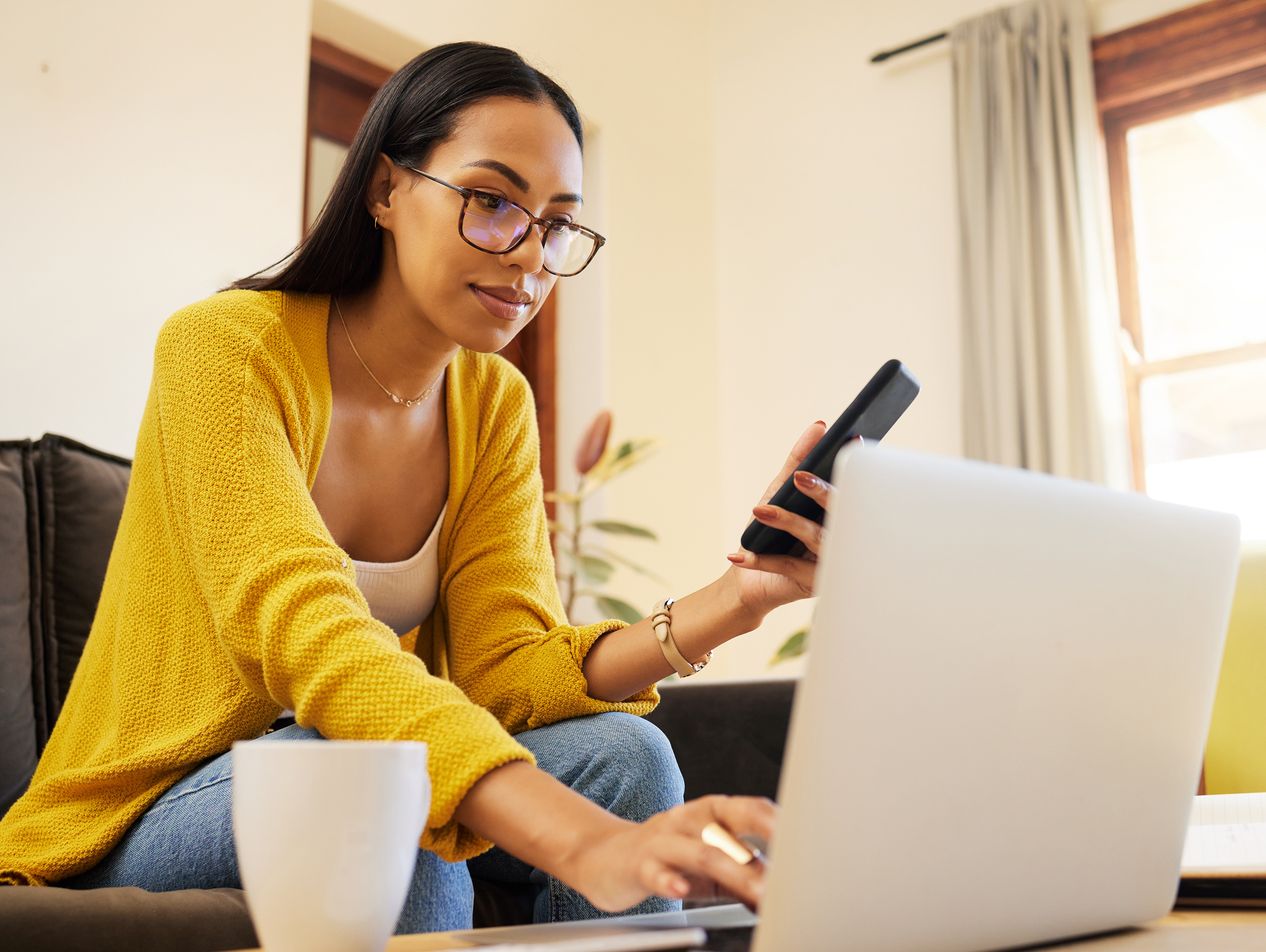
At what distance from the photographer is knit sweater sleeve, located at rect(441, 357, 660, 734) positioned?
1023 millimetres

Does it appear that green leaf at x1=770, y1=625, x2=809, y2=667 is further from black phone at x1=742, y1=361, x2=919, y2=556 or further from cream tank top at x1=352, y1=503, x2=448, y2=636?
black phone at x1=742, y1=361, x2=919, y2=556

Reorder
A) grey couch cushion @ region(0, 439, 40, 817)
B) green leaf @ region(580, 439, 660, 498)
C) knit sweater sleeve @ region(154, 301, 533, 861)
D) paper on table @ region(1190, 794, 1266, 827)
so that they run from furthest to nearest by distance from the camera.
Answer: green leaf @ region(580, 439, 660, 498)
grey couch cushion @ region(0, 439, 40, 817)
paper on table @ region(1190, 794, 1266, 827)
knit sweater sleeve @ region(154, 301, 533, 861)

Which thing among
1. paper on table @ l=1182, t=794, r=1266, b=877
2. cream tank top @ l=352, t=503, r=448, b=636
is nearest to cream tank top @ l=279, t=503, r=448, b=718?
cream tank top @ l=352, t=503, r=448, b=636

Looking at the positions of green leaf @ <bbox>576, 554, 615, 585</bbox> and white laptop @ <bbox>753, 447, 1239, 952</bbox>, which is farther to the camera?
green leaf @ <bbox>576, 554, 615, 585</bbox>

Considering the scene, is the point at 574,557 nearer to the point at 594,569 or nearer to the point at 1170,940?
the point at 594,569

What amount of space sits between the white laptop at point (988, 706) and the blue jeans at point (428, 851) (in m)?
0.38

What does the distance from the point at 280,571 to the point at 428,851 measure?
21 centimetres

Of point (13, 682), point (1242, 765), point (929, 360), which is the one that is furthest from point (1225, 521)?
point (929, 360)

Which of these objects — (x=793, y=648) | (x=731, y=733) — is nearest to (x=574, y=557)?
(x=793, y=648)

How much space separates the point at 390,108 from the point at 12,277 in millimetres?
1042

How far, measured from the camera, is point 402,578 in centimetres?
112

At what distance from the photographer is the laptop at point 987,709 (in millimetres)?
377

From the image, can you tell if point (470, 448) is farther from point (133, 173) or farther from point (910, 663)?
point (133, 173)

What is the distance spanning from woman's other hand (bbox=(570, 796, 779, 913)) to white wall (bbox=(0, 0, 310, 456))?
161cm
